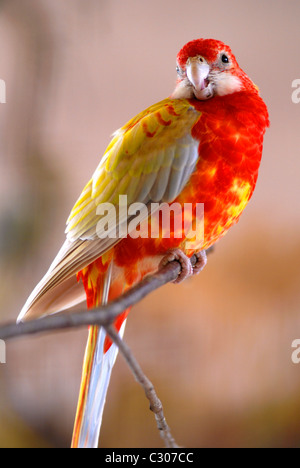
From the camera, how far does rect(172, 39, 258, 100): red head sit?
20.6 inches

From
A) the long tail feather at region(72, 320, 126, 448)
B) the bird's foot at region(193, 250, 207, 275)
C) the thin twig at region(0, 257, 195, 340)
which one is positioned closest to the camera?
the thin twig at region(0, 257, 195, 340)

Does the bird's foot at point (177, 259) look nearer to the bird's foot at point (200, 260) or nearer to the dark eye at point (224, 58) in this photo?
the bird's foot at point (200, 260)

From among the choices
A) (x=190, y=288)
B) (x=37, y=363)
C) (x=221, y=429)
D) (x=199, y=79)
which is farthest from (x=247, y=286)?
(x=199, y=79)

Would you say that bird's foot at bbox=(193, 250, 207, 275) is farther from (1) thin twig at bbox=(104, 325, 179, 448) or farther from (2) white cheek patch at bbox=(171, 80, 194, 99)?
(1) thin twig at bbox=(104, 325, 179, 448)

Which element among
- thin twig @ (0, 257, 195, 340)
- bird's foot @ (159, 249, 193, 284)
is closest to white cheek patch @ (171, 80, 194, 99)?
bird's foot @ (159, 249, 193, 284)

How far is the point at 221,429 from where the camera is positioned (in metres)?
0.99

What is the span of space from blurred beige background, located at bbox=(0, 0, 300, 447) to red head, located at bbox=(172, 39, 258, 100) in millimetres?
384

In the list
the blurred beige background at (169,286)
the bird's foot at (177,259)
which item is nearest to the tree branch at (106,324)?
the bird's foot at (177,259)

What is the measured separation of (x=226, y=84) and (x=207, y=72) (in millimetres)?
31

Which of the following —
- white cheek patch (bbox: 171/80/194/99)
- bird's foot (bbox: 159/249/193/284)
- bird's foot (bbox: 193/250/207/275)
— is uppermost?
white cheek patch (bbox: 171/80/194/99)

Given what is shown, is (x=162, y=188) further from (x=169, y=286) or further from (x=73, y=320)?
(x=169, y=286)

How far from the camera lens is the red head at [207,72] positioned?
0.52m

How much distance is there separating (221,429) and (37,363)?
1.28 feet

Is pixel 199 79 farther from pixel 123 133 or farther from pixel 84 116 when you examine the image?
pixel 84 116
